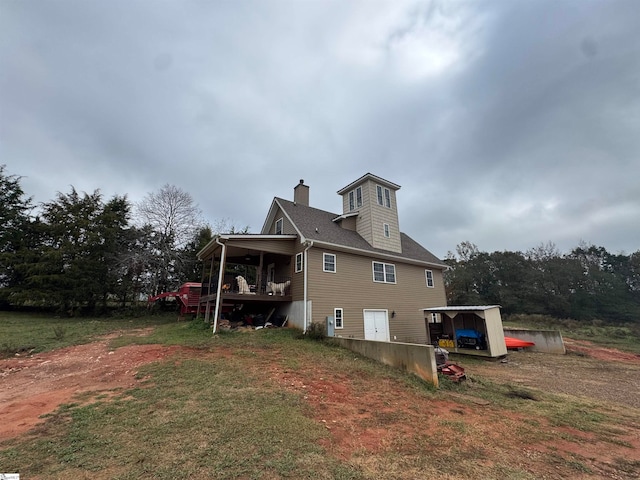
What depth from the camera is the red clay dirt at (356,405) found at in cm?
401

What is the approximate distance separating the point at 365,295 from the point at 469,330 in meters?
5.67

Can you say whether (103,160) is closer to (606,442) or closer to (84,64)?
(84,64)

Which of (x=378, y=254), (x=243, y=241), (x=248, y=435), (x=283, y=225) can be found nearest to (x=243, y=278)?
(x=243, y=241)

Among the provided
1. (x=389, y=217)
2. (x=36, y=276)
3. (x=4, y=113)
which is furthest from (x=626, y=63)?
(x=36, y=276)

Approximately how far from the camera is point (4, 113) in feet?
39.3

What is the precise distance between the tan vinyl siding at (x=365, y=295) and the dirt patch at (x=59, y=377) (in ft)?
21.2

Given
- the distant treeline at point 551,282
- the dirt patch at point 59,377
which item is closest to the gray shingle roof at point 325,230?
the dirt patch at point 59,377

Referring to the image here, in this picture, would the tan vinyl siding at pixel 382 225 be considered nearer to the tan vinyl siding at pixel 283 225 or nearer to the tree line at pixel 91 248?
the tan vinyl siding at pixel 283 225

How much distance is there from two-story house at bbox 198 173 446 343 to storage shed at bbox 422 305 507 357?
93 cm

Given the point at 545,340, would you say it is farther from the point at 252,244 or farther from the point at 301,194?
the point at 252,244

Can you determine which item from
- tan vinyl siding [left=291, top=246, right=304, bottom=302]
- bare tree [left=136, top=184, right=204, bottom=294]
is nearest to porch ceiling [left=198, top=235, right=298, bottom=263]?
tan vinyl siding [left=291, top=246, right=304, bottom=302]

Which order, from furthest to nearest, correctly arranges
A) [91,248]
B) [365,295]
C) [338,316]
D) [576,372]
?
[91,248] → [365,295] → [338,316] → [576,372]

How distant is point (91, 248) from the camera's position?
2019 centimetres

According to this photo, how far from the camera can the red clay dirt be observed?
401 cm
